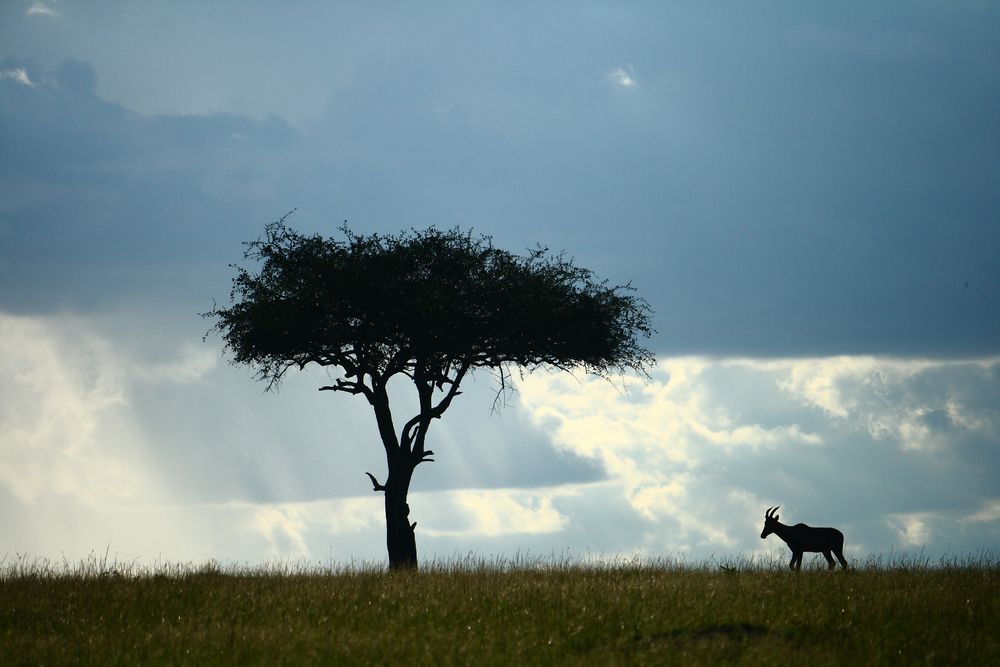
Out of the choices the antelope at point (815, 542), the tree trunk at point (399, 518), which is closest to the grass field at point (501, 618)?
the antelope at point (815, 542)

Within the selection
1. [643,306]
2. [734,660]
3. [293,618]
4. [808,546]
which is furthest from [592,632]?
[643,306]

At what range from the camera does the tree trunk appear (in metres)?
31.7

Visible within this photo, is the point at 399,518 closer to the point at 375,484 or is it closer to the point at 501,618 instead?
the point at 375,484

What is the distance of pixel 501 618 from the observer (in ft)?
59.3

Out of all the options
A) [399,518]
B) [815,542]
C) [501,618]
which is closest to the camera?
[501,618]

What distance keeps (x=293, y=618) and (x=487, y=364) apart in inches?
648

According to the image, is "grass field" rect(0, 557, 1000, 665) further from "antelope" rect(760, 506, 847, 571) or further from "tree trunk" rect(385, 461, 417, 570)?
"tree trunk" rect(385, 461, 417, 570)

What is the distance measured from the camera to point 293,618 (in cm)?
1845

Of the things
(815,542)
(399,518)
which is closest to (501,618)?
→ (815,542)

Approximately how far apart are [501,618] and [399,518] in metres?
14.2

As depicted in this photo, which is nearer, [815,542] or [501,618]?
[501,618]

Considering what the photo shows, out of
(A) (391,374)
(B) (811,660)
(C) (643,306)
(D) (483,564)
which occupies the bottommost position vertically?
(B) (811,660)

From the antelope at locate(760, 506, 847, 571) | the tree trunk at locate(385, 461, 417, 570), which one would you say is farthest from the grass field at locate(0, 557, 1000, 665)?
the tree trunk at locate(385, 461, 417, 570)

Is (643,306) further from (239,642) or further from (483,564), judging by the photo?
(239,642)
